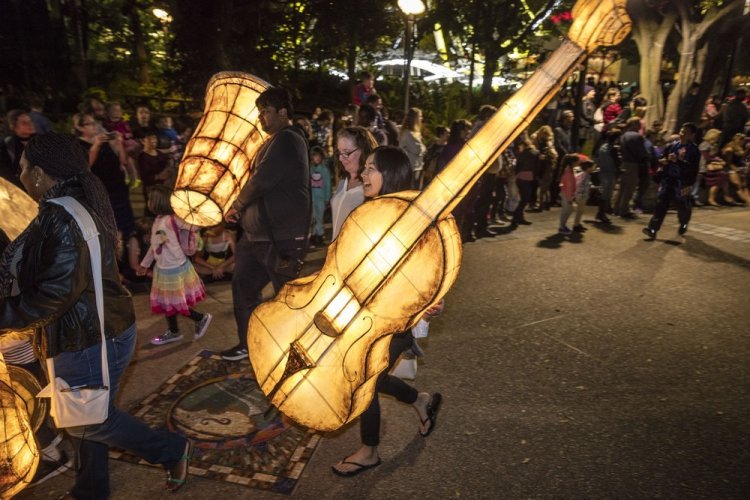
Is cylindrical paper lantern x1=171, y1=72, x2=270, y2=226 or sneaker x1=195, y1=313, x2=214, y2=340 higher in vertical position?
cylindrical paper lantern x1=171, y1=72, x2=270, y2=226

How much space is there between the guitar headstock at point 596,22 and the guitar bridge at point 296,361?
1.77m

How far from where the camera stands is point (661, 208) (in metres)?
8.30

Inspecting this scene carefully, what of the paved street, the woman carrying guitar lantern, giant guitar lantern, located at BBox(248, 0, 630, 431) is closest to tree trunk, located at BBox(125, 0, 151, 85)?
the paved street

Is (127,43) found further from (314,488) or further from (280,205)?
(314,488)

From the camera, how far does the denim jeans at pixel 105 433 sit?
92.7 inches

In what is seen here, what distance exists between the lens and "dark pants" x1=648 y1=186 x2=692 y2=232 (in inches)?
325

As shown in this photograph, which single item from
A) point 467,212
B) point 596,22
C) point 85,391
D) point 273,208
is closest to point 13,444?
point 85,391

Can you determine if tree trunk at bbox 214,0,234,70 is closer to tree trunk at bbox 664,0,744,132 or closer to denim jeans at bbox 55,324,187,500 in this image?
denim jeans at bbox 55,324,187,500

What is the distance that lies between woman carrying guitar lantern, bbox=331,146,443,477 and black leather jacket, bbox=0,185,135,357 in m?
1.37

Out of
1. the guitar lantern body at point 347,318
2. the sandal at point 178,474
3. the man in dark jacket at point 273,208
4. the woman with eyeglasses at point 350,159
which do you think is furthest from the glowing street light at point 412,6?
the sandal at point 178,474

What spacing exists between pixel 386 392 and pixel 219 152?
1936 mm

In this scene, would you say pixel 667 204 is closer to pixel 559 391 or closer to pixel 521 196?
pixel 521 196

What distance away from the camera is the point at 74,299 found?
219 centimetres

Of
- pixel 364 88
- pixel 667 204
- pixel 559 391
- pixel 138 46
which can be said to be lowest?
pixel 559 391
